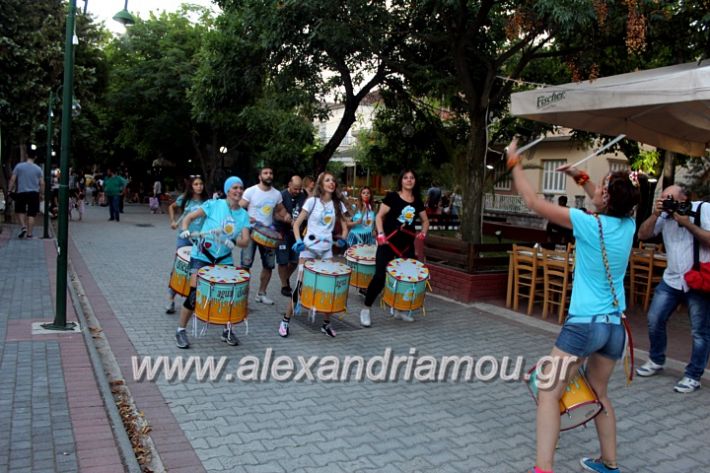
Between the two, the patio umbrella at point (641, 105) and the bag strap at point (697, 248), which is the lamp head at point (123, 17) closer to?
the patio umbrella at point (641, 105)

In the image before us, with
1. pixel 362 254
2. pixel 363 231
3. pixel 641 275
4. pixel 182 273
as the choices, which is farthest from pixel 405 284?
pixel 641 275

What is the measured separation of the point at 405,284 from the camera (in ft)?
25.1

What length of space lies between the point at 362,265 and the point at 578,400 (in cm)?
519

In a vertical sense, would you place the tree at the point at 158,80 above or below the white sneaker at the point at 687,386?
above

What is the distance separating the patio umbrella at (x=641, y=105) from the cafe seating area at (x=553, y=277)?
1.63 metres

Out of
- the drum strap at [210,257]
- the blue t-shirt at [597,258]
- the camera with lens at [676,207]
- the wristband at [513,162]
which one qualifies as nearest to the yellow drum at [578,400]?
the blue t-shirt at [597,258]

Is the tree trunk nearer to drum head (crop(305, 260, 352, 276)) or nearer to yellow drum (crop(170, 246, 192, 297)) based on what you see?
drum head (crop(305, 260, 352, 276))

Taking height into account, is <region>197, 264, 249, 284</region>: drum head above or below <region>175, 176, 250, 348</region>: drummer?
below

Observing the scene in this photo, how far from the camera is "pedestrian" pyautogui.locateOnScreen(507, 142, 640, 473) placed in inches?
140

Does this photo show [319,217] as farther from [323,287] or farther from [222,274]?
[222,274]

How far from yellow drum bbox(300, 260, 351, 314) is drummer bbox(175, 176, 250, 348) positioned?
810 millimetres

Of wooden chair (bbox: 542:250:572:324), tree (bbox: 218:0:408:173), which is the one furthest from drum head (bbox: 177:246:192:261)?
wooden chair (bbox: 542:250:572:324)

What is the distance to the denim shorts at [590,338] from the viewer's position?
362cm

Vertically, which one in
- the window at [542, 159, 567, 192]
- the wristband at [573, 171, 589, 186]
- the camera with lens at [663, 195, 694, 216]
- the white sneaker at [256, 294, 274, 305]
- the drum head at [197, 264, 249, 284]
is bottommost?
the white sneaker at [256, 294, 274, 305]
